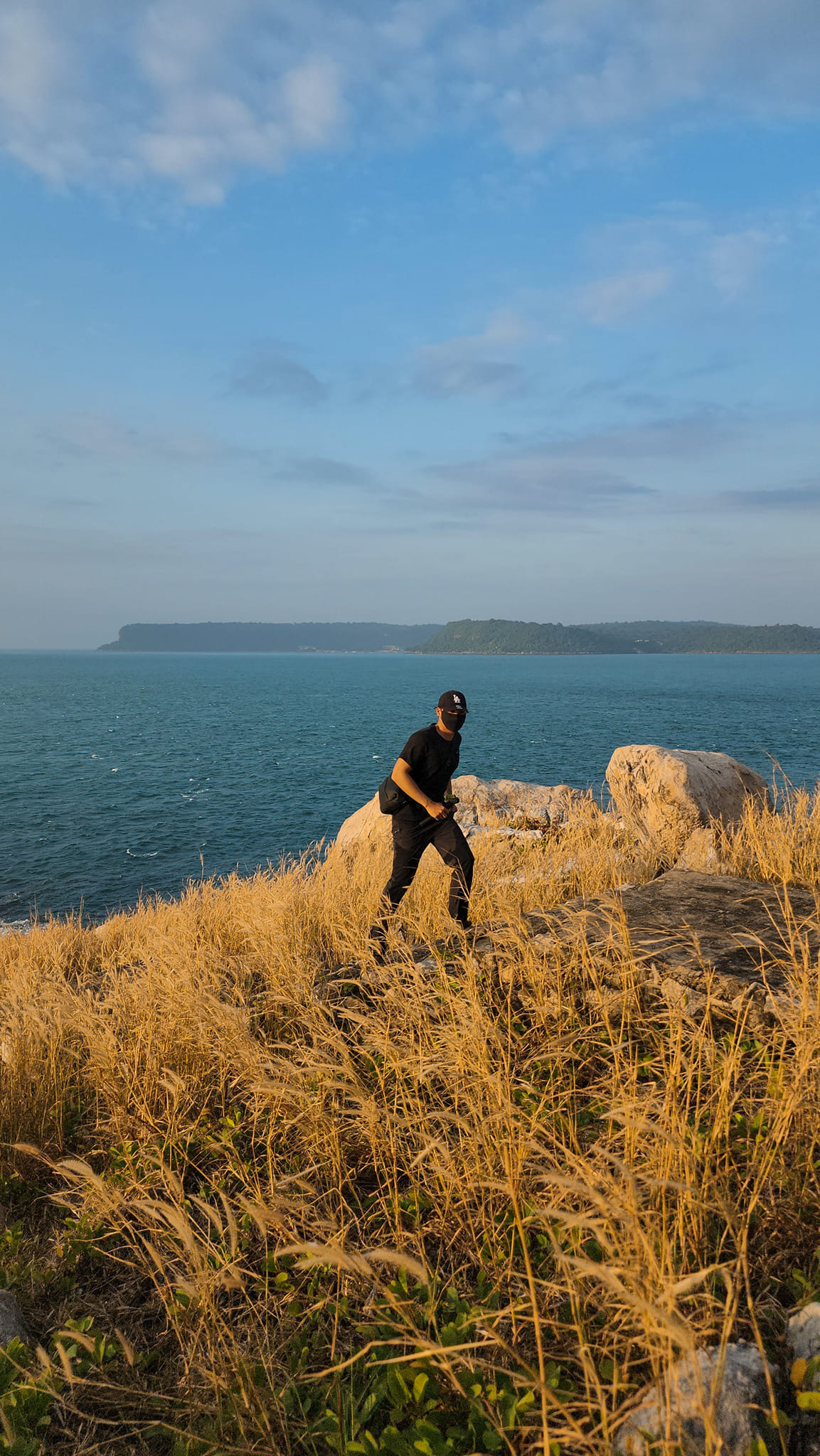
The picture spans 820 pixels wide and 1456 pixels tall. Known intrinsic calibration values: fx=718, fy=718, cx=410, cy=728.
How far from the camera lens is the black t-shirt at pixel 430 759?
6.37 meters

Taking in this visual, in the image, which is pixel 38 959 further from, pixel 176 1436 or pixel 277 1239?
pixel 176 1436

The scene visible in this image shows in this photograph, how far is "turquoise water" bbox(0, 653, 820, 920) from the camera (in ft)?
76.8

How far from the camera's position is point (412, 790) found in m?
6.21

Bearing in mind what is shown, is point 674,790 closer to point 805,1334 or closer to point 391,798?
point 391,798

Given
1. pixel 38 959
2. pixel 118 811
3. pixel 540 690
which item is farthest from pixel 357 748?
pixel 540 690

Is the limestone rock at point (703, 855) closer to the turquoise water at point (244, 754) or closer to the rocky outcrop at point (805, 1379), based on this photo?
the rocky outcrop at point (805, 1379)

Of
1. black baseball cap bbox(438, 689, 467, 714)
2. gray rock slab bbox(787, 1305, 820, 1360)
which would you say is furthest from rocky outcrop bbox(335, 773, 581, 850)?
gray rock slab bbox(787, 1305, 820, 1360)

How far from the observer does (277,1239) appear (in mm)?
3078

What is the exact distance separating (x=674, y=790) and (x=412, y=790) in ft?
22.6

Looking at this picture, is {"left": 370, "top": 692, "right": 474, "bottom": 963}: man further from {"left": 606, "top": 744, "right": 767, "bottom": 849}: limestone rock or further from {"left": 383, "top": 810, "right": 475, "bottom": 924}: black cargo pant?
{"left": 606, "top": 744, "right": 767, "bottom": 849}: limestone rock

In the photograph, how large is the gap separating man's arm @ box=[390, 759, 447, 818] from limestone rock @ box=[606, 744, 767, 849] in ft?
18.3

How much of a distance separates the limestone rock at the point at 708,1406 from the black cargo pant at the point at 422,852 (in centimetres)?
429

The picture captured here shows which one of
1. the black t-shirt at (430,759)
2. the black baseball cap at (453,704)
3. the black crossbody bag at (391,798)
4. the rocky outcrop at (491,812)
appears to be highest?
the black baseball cap at (453,704)

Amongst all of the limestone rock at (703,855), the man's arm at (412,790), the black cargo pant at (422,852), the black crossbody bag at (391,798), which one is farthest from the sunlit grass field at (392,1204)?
the limestone rock at (703,855)
